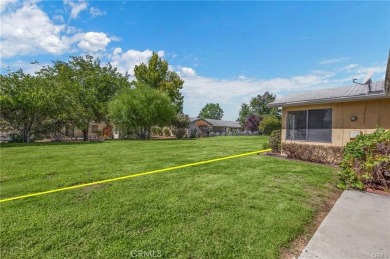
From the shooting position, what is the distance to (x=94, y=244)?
2.65 metres

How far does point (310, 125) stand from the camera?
9.31m

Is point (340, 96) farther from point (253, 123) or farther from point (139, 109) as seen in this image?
point (253, 123)

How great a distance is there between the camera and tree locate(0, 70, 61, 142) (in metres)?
16.0

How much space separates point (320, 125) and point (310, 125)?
1.24 ft

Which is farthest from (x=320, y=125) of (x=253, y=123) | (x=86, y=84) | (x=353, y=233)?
(x=253, y=123)

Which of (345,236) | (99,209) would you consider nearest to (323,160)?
(345,236)

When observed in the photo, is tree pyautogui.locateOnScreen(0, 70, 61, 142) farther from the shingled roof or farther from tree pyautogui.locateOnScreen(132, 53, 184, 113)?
the shingled roof

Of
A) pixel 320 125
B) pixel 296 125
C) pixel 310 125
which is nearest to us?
pixel 320 125

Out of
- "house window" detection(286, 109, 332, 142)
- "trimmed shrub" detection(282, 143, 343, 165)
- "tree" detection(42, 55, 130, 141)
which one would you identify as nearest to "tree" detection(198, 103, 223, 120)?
"tree" detection(42, 55, 130, 141)

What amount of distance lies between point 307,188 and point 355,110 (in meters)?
5.08

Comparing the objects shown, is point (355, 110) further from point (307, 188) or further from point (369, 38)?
point (307, 188)

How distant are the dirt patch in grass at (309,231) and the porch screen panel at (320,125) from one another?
16.7 feet

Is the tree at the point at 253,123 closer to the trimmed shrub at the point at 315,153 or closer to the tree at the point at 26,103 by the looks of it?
the tree at the point at 26,103

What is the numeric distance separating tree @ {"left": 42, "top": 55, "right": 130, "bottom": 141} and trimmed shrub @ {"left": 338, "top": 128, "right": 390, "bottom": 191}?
71.6 ft
